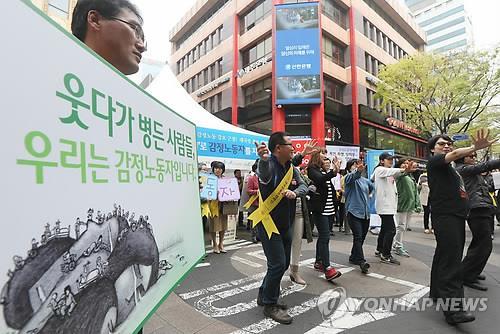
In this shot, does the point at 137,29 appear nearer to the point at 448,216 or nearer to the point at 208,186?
the point at 448,216

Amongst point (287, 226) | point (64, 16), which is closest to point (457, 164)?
point (287, 226)

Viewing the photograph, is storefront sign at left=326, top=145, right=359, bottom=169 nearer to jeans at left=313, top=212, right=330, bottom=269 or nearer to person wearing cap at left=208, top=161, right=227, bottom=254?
person wearing cap at left=208, top=161, right=227, bottom=254

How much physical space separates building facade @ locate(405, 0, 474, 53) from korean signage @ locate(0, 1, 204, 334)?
59942 millimetres

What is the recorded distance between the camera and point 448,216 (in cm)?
283

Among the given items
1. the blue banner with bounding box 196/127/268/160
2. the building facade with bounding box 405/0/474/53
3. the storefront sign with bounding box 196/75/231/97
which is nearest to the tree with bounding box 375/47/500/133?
the storefront sign with bounding box 196/75/231/97

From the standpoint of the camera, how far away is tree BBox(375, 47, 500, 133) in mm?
13258

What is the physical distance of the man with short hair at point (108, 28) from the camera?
1.08 m

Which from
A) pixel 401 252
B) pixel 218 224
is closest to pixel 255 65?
pixel 218 224

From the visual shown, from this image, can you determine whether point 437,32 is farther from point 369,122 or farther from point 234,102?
point 234,102

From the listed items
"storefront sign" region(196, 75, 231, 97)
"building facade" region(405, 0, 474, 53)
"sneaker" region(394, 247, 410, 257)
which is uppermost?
"building facade" region(405, 0, 474, 53)

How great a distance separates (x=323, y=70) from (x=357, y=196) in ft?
45.0

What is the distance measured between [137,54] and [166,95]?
20.9ft

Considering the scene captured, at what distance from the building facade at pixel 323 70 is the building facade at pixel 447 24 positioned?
36.7 m

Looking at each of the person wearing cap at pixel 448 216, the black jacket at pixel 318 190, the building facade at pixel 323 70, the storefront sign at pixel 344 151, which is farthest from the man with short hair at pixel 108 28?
the building facade at pixel 323 70
